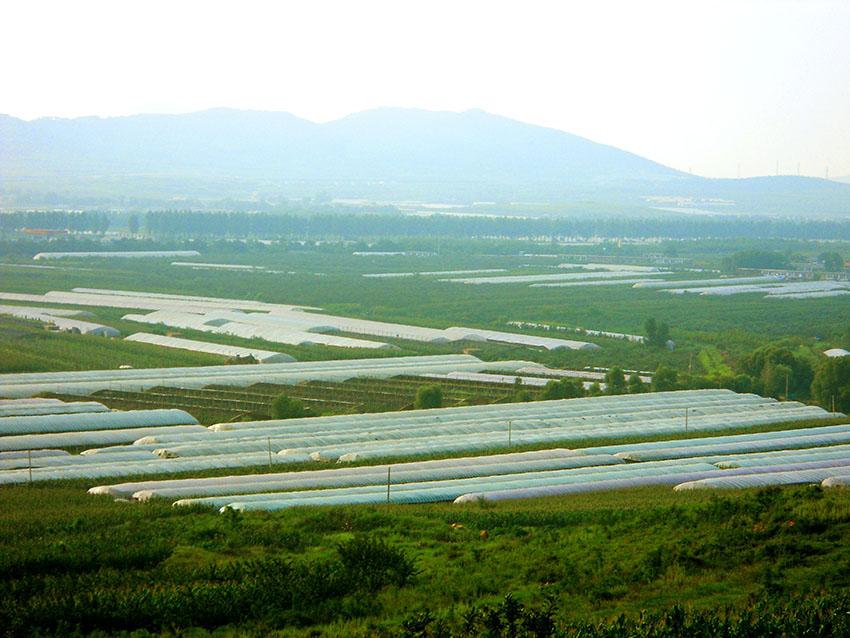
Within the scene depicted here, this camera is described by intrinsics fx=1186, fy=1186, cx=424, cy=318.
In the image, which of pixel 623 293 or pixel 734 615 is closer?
pixel 734 615

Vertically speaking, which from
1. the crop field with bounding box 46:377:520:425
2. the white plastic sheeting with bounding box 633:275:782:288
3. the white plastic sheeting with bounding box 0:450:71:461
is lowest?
the crop field with bounding box 46:377:520:425

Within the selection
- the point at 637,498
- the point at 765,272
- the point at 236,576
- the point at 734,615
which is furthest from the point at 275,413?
the point at 765,272

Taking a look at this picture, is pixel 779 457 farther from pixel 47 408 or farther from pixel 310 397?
pixel 47 408

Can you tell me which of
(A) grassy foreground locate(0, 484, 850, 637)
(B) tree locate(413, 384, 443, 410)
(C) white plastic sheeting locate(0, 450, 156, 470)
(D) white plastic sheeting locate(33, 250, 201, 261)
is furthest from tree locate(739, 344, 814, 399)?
(D) white plastic sheeting locate(33, 250, 201, 261)

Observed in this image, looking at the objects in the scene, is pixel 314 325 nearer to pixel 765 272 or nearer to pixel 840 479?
pixel 840 479

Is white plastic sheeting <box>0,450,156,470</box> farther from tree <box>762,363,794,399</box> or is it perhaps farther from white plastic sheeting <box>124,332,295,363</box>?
tree <box>762,363,794,399</box>

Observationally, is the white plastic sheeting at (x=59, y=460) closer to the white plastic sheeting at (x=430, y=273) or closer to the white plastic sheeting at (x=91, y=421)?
the white plastic sheeting at (x=91, y=421)
